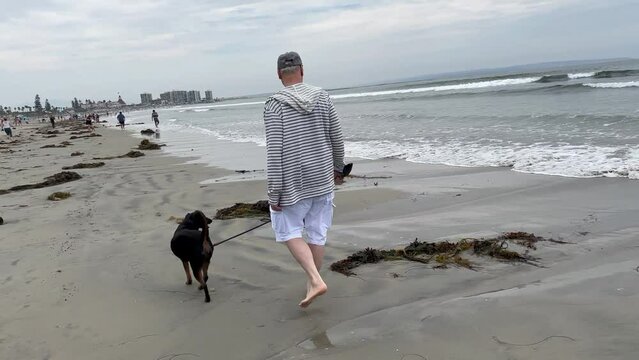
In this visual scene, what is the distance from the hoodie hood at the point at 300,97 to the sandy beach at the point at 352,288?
1.42 metres

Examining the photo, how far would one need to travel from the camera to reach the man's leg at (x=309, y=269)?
10.7 feet

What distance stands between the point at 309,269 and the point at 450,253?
1589 mm

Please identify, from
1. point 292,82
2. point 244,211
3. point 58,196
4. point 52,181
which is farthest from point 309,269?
point 52,181

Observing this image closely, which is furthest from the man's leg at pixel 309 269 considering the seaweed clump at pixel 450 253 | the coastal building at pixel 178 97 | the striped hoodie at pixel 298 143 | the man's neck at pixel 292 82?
the coastal building at pixel 178 97

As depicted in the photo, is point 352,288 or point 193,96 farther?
point 193,96

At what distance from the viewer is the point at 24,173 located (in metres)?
12.2

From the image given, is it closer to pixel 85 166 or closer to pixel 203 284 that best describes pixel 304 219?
pixel 203 284

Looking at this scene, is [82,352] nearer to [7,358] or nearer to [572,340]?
[7,358]

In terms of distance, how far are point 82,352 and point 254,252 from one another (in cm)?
198

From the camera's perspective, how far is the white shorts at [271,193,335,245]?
3.32 metres

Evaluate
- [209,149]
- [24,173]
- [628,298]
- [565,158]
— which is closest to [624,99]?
[565,158]

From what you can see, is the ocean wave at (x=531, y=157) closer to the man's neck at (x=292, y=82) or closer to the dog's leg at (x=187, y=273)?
the man's neck at (x=292, y=82)

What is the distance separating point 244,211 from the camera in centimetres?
630

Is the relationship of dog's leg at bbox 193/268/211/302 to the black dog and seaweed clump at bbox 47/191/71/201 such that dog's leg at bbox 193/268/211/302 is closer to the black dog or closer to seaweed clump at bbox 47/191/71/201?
the black dog
